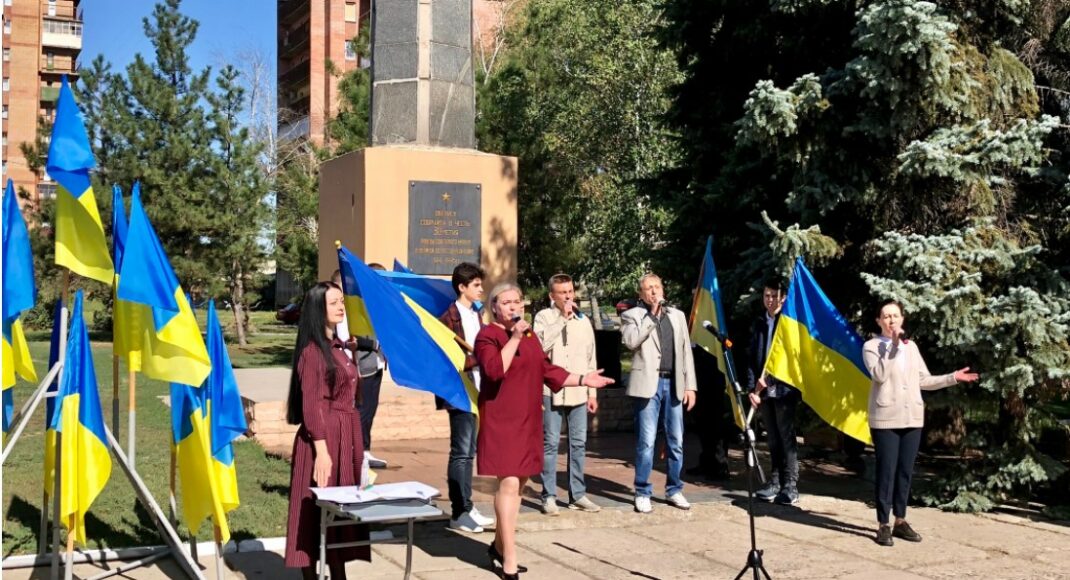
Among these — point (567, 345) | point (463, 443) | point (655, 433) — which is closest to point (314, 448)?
point (463, 443)

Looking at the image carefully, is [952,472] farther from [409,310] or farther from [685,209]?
[409,310]

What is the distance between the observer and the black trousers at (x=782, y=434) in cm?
915

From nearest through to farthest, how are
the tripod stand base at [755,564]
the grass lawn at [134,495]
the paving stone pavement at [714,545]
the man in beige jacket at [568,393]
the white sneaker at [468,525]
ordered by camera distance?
the tripod stand base at [755,564], the paving stone pavement at [714,545], the grass lawn at [134,495], the white sneaker at [468,525], the man in beige jacket at [568,393]

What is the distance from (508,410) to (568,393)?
2.16m

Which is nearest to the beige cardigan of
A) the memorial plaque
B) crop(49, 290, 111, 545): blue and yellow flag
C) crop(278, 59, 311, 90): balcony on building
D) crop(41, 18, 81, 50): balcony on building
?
crop(49, 290, 111, 545): blue and yellow flag

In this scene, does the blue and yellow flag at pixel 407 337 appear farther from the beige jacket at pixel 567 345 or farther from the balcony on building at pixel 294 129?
the balcony on building at pixel 294 129

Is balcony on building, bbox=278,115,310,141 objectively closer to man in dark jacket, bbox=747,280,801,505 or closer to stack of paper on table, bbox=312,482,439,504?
man in dark jacket, bbox=747,280,801,505

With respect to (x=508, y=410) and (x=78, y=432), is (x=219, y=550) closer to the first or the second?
(x=78, y=432)

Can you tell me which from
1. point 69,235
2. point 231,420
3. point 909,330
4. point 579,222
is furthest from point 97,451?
point 579,222

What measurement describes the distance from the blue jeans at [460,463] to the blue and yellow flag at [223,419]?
2094mm

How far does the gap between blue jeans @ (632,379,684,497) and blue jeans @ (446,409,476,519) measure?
142 cm

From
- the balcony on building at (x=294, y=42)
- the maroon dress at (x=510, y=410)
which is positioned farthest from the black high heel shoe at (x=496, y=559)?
the balcony on building at (x=294, y=42)

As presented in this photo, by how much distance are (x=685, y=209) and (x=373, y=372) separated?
4319 mm

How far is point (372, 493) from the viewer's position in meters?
5.40
